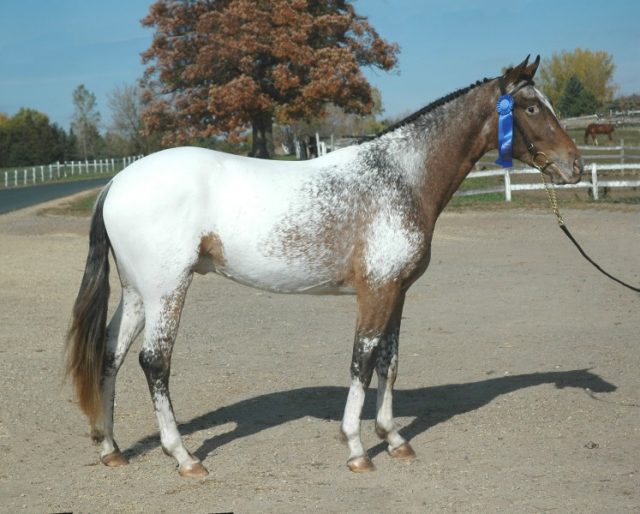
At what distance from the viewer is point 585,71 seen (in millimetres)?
76375

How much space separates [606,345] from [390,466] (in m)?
3.55

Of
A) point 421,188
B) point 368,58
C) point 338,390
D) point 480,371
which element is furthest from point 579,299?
point 368,58

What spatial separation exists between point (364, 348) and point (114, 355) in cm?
153

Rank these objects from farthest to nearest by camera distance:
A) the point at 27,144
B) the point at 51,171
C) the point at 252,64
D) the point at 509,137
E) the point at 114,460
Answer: the point at 27,144 < the point at 51,171 < the point at 252,64 < the point at 509,137 < the point at 114,460

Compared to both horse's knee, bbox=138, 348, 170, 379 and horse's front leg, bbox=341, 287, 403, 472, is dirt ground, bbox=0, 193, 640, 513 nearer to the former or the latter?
horse's front leg, bbox=341, 287, 403, 472

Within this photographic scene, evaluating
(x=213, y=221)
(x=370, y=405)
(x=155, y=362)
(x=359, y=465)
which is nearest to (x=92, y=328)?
(x=155, y=362)

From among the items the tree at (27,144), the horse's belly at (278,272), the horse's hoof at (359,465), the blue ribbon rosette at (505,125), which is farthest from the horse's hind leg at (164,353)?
the tree at (27,144)

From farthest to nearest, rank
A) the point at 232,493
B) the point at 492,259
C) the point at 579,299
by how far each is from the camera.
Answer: the point at 492,259
the point at 579,299
the point at 232,493

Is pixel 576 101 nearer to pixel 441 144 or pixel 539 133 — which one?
pixel 539 133

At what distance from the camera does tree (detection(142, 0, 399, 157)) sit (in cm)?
3042

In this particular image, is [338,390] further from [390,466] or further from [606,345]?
[606,345]

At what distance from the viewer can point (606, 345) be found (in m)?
7.90

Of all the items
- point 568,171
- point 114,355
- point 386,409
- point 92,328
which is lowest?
point 386,409

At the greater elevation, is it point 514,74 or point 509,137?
point 514,74
